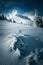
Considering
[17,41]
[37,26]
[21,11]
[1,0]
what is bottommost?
[17,41]

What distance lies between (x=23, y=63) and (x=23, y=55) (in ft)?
0.29

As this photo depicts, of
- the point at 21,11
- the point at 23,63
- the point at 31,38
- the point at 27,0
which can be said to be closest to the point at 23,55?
the point at 23,63

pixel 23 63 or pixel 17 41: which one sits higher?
pixel 17 41

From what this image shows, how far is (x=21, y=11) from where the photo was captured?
1.64 m

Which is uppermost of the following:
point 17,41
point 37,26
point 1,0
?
point 1,0

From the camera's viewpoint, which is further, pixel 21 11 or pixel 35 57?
pixel 21 11

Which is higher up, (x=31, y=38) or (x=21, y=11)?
(x=21, y=11)

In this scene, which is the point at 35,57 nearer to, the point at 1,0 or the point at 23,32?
the point at 23,32

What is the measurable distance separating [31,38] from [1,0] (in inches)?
24.0

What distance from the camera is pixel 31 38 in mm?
1562

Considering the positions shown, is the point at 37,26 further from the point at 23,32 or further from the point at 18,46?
the point at 18,46

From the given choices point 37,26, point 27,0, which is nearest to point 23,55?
point 37,26

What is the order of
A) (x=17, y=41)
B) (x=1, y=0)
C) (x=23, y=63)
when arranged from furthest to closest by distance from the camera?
(x=1, y=0) < (x=17, y=41) < (x=23, y=63)

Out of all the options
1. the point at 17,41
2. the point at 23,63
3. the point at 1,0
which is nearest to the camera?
the point at 23,63
